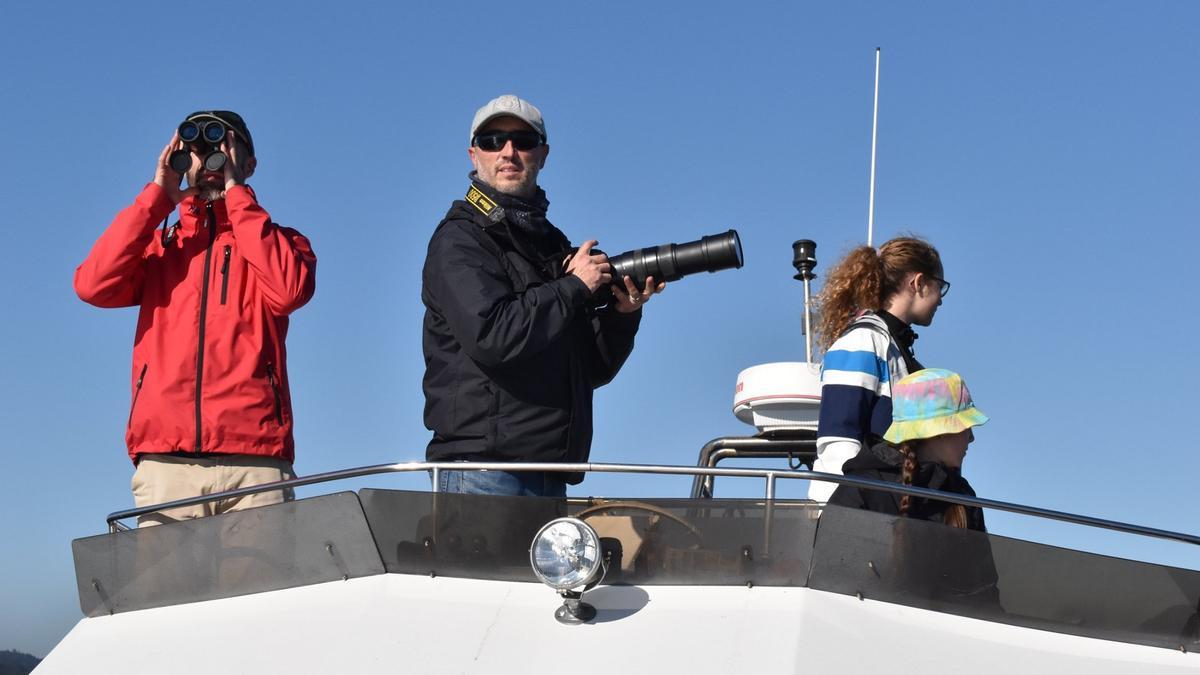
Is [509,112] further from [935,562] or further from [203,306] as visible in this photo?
[935,562]

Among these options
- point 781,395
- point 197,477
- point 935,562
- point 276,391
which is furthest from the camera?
point 781,395

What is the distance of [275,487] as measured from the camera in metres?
4.25

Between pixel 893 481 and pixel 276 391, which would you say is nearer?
pixel 893 481

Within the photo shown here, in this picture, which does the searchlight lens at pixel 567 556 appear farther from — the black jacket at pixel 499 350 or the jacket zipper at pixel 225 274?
the jacket zipper at pixel 225 274

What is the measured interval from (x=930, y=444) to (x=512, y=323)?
4.28 feet

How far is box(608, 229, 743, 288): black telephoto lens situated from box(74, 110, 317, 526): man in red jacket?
1.07 metres

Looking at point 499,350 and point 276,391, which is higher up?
point 499,350

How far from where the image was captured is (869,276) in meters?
5.35

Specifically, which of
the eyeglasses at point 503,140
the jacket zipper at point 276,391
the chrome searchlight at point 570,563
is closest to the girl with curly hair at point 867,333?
the chrome searchlight at point 570,563

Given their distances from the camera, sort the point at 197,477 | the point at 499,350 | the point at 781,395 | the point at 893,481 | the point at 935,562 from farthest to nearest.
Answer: the point at 781,395 → the point at 197,477 → the point at 499,350 → the point at 893,481 → the point at 935,562

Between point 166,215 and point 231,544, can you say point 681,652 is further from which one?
point 166,215

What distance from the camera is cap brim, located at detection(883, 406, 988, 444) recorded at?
4.44 meters

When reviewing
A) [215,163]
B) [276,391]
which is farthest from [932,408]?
[215,163]

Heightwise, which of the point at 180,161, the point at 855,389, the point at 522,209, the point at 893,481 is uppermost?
the point at 180,161
